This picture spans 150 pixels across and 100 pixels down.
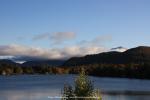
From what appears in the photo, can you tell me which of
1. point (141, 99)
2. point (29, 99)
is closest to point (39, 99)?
point (29, 99)

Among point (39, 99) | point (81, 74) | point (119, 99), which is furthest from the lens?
point (119, 99)

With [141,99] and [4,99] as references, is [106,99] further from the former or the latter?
[4,99]

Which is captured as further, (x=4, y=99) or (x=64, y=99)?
(x=4, y=99)

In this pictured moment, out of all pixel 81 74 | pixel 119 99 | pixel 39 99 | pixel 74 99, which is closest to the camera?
pixel 74 99

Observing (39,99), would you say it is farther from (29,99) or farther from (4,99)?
(4,99)

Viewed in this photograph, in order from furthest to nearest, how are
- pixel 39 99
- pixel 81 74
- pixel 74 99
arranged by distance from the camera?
pixel 39 99, pixel 81 74, pixel 74 99

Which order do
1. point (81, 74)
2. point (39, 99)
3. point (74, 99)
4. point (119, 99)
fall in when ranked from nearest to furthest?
point (74, 99), point (81, 74), point (39, 99), point (119, 99)

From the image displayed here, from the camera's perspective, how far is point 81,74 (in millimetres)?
30312

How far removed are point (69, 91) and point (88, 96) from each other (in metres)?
1.43

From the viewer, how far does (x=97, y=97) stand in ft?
93.7

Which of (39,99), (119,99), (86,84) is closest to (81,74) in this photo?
(86,84)

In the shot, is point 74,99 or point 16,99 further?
point 16,99

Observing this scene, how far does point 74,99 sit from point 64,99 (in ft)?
3.89

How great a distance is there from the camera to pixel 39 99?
3270 inches
